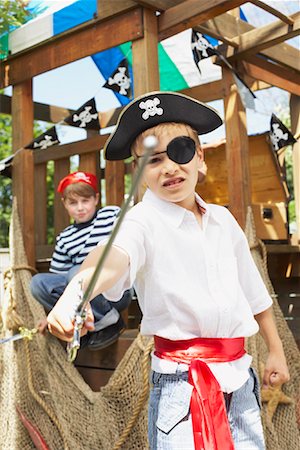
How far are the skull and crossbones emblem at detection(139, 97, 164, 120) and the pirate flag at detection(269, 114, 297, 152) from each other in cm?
276

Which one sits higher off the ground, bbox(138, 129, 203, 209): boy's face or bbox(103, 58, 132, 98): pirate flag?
bbox(103, 58, 132, 98): pirate flag

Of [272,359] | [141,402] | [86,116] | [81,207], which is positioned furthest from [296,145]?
[272,359]

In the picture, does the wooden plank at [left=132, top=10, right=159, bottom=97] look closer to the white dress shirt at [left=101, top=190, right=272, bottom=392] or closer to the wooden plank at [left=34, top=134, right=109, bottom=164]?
the wooden plank at [left=34, top=134, right=109, bottom=164]

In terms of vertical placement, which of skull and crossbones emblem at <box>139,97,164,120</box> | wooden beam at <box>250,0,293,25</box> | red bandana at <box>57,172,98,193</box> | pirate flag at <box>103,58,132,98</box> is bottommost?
red bandana at <box>57,172,98,193</box>

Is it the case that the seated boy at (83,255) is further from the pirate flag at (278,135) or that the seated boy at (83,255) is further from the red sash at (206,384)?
the red sash at (206,384)

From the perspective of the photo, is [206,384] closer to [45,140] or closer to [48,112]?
[45,140]

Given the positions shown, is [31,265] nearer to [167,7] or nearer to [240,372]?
[167,7]

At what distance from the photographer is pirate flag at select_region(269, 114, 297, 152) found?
4.40 metres

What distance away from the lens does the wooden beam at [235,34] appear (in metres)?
3.96

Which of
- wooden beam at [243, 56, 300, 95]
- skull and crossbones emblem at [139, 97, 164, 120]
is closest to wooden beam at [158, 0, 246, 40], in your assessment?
wooden beam at [243, 56, 300, 95]

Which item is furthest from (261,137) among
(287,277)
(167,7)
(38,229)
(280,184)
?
(38,229)

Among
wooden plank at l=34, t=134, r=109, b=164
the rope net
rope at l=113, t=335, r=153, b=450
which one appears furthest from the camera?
wooden plank at l=34, t=134, r=109, b=164

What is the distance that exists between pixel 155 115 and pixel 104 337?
6.68ft

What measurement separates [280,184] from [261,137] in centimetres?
44
